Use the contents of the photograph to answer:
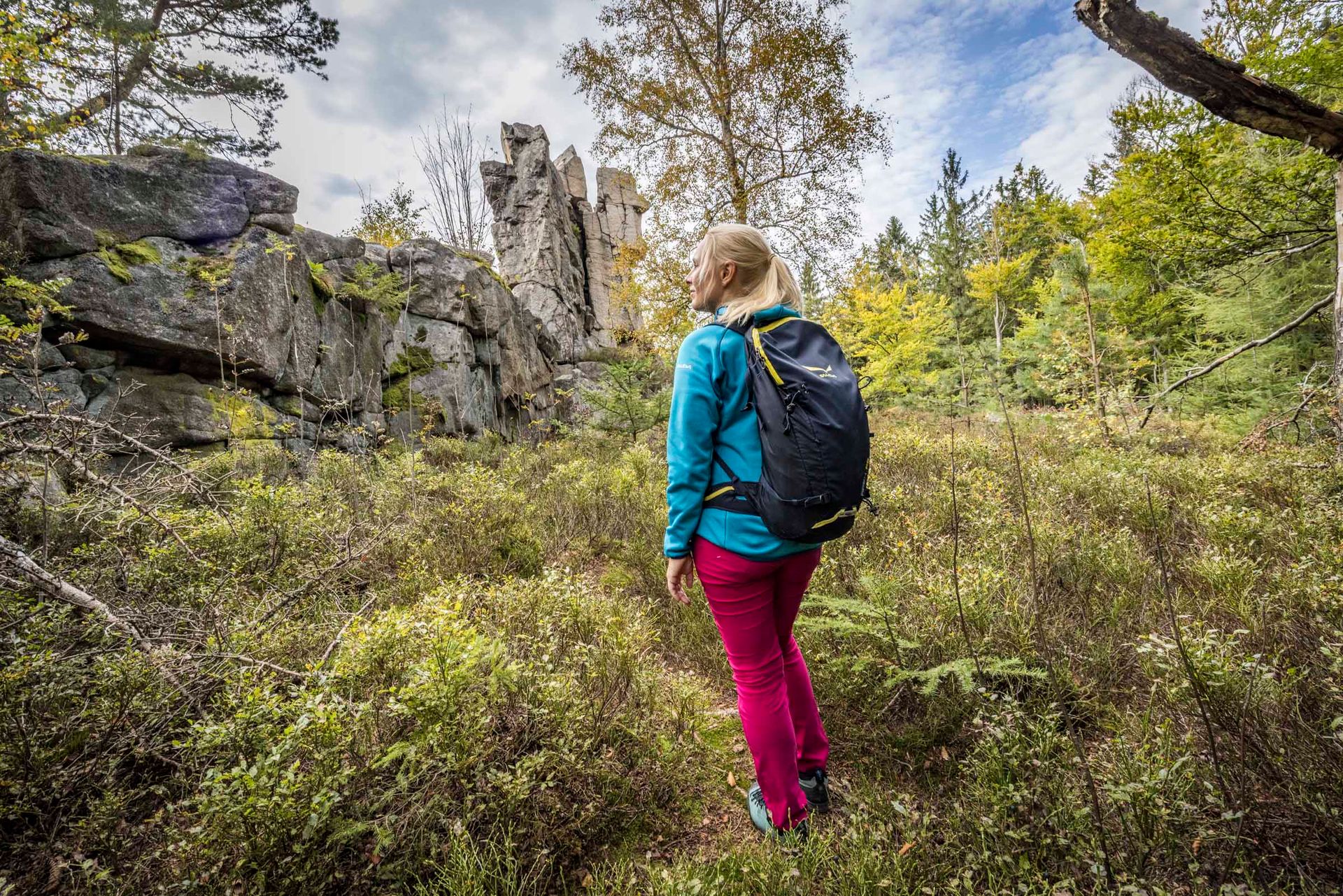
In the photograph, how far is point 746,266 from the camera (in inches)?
70.0

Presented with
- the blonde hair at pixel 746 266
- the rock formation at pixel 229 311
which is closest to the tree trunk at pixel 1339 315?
the blonde hair at pixel 746 266

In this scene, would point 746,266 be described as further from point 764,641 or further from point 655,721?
point 655,721

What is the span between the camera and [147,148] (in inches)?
272

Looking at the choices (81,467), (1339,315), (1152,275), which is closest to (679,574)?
(81,467)

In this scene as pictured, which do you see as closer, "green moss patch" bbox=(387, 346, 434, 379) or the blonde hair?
the blonde hair

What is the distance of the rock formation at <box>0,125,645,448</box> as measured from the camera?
5.59 metres

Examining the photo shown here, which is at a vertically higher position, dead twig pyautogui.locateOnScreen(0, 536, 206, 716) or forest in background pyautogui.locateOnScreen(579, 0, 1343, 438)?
forest in background pyautogui.locateOnScreen(579, 0, 1343, 438)

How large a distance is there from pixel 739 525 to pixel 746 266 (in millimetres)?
976

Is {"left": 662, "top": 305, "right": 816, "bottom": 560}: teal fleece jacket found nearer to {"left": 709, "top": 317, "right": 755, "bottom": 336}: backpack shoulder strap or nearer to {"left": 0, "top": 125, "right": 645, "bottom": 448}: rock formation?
{"left": 709, "top": 317, "right": 755, "bottom": 336}: backpack shoulder strap

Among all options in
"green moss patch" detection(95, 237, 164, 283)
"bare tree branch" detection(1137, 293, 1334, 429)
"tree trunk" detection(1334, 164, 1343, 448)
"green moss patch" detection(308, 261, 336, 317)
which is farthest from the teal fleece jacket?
"green moss patch" detection(308, 261, 336, 317)

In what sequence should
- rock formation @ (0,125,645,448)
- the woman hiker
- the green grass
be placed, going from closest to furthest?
1. the green grass
2. the woman hiker
3. rock formation @ (0,125,645,448)

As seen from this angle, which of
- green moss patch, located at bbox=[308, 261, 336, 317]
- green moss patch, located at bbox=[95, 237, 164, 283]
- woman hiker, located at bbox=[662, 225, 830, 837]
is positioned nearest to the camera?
woman hiker, located at bbox=[662, 225, 830, 837]

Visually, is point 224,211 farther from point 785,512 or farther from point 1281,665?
point 1281,665

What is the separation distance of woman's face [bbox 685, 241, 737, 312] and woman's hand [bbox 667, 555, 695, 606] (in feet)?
3.08
